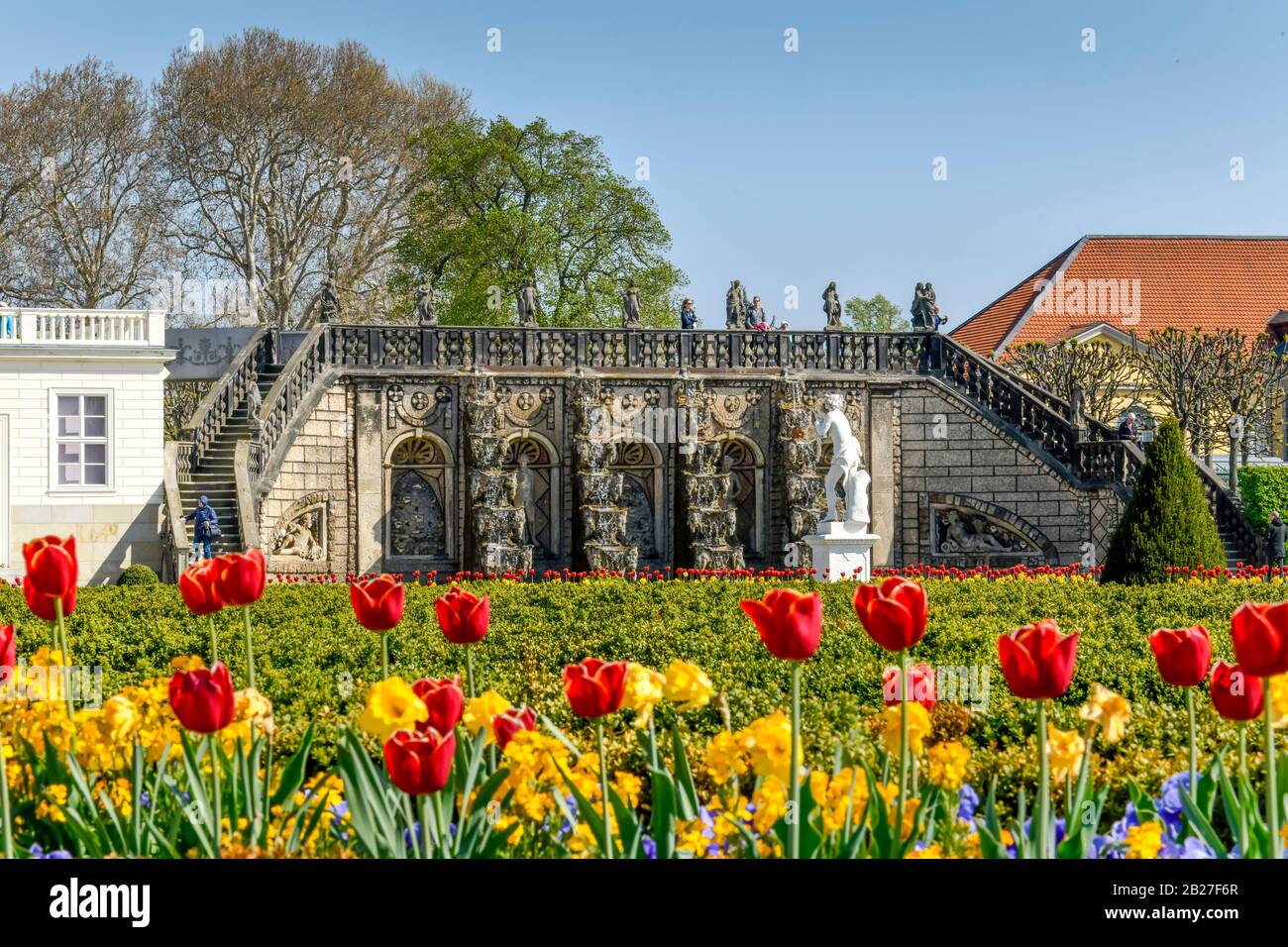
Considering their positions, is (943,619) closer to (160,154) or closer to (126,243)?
(160,154)

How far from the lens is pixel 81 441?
24703 millimetres

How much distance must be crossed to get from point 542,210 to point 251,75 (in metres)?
8.37

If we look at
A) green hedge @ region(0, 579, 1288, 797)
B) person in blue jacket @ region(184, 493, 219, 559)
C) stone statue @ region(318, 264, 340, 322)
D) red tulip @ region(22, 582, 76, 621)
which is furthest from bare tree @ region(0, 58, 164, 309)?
red tulip @ region(22, 582, 76, 621)

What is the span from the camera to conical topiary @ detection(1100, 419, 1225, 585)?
738 inches

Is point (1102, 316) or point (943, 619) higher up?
point (1102, 316)

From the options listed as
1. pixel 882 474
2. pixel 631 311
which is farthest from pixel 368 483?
pixel 882 474

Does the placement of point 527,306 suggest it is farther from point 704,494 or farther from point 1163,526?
point 1163,526

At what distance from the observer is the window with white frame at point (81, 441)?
80.8ft

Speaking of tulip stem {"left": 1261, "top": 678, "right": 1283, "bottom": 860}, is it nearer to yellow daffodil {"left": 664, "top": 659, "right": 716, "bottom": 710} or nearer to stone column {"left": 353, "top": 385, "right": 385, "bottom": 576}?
yellow daffodil {"left": 664, "top": 659, "right": 716, "bottom": 710}

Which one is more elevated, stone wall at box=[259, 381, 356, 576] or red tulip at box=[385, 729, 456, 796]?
stone wall at box=[259, 381, 356, 576]

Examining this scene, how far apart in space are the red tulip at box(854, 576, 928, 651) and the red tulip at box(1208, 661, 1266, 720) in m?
0.95

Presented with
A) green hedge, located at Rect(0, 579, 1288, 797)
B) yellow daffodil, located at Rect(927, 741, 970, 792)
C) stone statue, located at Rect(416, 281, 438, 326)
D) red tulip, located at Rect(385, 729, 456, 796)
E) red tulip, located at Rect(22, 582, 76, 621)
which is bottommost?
green hedge, located at Rect(0, 579, 1288, 797)
